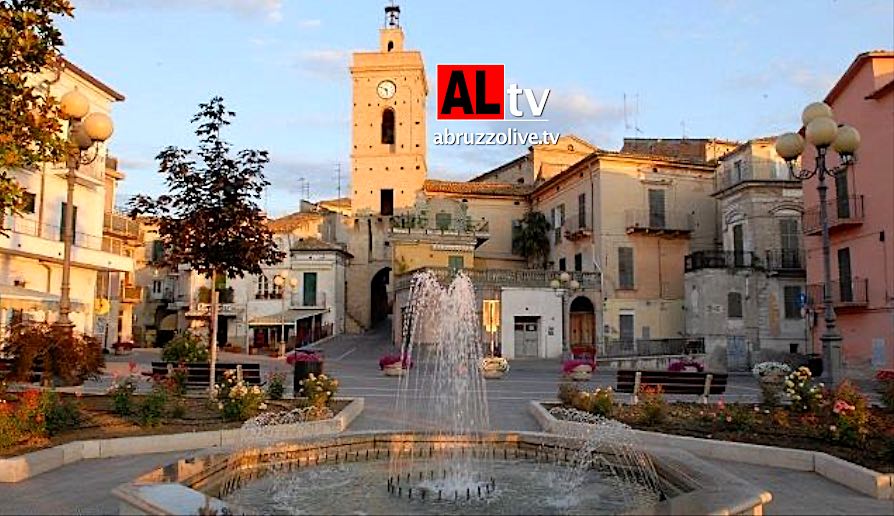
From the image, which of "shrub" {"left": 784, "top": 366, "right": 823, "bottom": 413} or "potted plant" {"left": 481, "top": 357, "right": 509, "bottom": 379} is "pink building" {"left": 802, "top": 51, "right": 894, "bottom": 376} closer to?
"potted plant" {"left": 481, "top": 357, "right": 509, "bottom": 379}

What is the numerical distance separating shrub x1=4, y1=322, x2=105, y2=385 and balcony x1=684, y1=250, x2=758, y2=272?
95.2 feet

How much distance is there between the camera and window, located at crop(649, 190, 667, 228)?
42062 millimetres

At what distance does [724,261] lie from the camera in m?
36.6

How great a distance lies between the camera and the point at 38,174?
A: 104 ft

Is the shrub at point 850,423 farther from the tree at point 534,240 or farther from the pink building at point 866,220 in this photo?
the tree at point 534,240

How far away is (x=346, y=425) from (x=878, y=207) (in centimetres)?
2148

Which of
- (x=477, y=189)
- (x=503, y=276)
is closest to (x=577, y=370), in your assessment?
(x=503, y=276)

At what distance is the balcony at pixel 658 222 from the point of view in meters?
41.3

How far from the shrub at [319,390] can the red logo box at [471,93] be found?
21.1 m

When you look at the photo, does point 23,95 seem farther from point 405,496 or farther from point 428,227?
point 428,227

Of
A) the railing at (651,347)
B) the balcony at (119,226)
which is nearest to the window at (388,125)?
the balcony at (119,226)

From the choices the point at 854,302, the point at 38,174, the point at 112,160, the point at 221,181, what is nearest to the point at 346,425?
the point at 221,181

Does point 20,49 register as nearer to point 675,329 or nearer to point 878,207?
point 878,207

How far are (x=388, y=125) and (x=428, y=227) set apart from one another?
11798 millimetres
